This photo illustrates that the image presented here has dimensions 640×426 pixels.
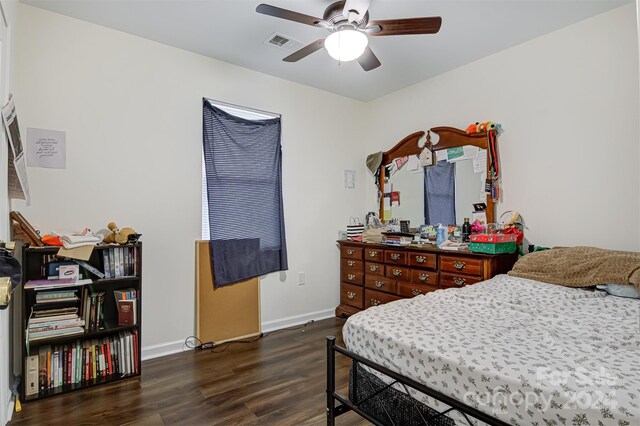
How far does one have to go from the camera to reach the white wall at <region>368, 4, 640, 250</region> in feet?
7.80

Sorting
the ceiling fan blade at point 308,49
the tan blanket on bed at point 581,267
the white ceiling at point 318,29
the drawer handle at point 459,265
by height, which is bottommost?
the drawer handle at point 459,265

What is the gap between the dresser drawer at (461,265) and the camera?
2.64 meters

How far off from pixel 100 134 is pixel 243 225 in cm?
139

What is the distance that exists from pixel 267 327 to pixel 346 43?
2709mm

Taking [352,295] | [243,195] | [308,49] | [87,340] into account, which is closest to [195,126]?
[243,195]

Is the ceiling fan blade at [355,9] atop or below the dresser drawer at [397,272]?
atop

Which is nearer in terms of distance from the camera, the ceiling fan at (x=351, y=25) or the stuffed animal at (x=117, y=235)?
the ceiling fan at (x=351, y=25)

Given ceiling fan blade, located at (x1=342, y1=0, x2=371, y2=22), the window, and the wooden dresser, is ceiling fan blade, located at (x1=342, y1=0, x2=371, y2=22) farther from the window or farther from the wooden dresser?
the wooden dresser

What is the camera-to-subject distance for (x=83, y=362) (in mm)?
2311

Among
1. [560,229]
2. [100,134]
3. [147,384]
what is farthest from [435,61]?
[147,384]

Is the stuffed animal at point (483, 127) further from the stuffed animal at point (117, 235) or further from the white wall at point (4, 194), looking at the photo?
the white wall at point (4, 194)

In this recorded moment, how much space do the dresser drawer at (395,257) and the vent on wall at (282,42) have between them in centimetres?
209

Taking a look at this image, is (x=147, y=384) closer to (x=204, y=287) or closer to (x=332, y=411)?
(x=204, y=287)

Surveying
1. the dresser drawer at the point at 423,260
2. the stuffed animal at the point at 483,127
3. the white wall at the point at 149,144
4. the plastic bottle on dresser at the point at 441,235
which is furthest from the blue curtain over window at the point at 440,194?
the white wall at the point at 149,144
